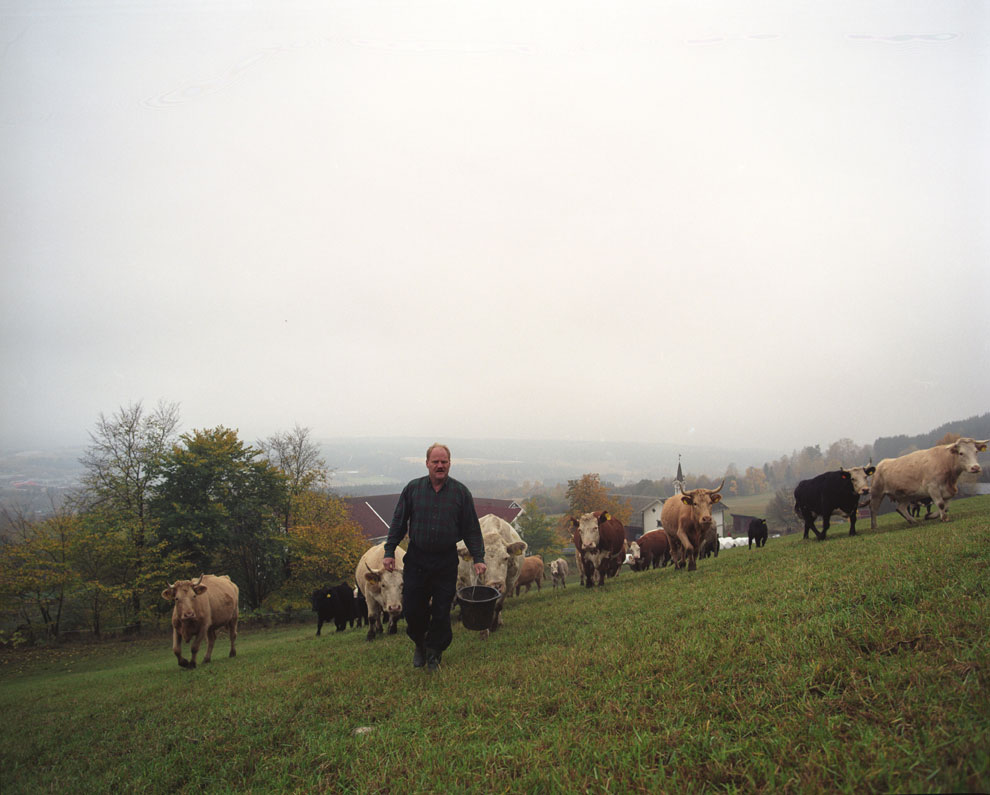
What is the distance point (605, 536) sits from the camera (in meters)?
12.9

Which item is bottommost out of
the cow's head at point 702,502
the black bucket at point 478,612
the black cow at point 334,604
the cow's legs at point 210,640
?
the black cow at point 334,604

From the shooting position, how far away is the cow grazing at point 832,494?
1233 centimetres

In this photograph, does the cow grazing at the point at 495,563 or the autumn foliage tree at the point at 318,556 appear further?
the autumn foliage tree at the point at 318,556

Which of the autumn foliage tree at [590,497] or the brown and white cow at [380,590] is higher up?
the brown and white cow at [380,590]

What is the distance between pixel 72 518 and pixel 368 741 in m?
29.3

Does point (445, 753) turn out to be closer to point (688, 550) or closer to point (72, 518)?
point (688, 550)

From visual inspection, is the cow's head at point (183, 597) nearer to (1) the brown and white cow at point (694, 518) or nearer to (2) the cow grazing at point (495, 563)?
(2) the cow grazing at point (495, 563)

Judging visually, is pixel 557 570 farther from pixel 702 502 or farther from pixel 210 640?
pixel 210 640

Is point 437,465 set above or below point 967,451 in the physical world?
above

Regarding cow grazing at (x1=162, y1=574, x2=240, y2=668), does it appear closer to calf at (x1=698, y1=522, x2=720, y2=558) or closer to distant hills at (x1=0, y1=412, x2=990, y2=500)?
distant hills at (x1=0, y1=412, x2=990, y2=500)

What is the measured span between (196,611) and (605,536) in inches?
410

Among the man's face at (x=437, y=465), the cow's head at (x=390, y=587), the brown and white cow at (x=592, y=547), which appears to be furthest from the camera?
the brown and white cow at (x=592, y=547)

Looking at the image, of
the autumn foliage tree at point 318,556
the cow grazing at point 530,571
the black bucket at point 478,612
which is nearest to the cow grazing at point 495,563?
the black bucket at point 478,612

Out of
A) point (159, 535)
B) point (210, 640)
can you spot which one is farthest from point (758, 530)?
point (159, 535)
